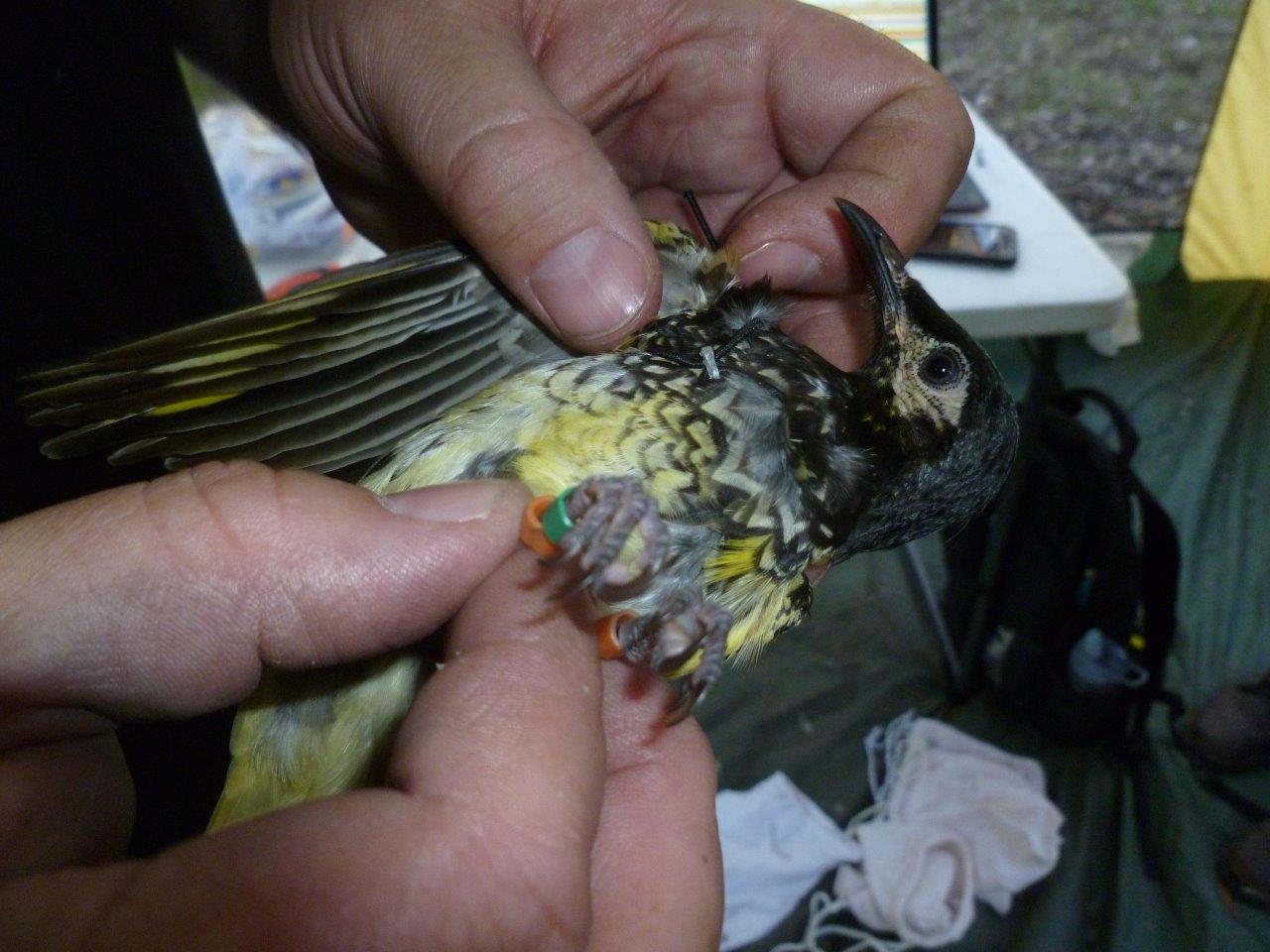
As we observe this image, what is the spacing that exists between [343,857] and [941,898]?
3.55m

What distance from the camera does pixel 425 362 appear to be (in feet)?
5.98

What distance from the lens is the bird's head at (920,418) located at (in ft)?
6.50

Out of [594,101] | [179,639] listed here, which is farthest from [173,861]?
[594,101]

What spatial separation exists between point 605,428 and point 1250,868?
3702 millimetres

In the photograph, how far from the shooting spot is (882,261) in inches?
83.1

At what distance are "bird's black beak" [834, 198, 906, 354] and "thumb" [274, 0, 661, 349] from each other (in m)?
0.56

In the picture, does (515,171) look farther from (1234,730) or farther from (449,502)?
(1234,730)

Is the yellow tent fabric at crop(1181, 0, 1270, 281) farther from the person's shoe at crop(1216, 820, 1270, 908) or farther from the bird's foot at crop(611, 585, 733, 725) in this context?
the bird's foot at crop(611, 585, 733, 725)

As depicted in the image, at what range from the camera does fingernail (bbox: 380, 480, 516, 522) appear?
4.63ft

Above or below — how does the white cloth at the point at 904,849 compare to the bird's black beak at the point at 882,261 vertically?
below

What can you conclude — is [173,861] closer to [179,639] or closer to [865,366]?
[179,639]

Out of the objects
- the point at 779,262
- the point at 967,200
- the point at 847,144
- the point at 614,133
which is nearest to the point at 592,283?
the point at 779,262

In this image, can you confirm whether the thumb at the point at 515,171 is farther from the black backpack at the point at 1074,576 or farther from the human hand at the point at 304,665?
the black backpack at the point at 1074,576

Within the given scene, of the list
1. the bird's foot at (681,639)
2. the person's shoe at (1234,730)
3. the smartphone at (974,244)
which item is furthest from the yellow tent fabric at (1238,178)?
the bird's foot at (681,639)
